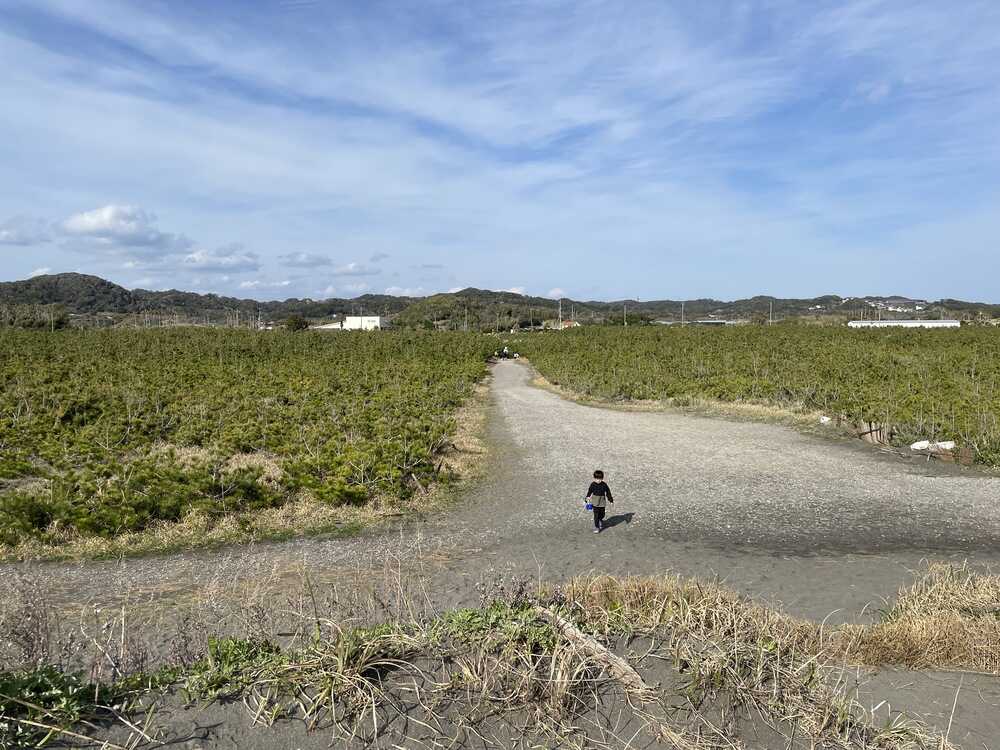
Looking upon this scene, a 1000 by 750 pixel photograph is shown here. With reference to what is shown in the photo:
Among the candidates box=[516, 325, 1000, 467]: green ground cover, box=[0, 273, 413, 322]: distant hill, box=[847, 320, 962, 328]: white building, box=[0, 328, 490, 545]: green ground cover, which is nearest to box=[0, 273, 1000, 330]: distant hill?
box=[0, 273, 413, 322]: distant hill

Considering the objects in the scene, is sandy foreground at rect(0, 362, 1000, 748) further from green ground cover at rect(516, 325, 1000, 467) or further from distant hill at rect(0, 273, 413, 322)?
distant hill at rect(0, 273, 413, 322)

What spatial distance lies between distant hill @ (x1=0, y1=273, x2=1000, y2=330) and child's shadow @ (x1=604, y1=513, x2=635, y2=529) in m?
79.2

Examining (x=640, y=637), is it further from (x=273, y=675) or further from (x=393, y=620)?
(x=273, y=675)

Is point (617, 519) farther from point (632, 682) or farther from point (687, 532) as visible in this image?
point (632, 682)

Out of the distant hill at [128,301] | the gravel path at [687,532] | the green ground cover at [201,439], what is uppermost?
the distant hill at [128,301]

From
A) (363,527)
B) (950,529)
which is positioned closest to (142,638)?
(363,527)

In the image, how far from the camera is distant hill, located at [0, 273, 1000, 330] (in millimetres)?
111438

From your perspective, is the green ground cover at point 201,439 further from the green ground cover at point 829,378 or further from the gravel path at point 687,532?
the green ground cover at point 829,378

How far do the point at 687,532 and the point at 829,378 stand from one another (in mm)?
17493

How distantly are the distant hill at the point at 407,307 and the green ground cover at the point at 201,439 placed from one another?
6668 cm

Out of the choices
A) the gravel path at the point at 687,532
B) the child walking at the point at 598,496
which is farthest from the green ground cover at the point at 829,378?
the child walking at the point at 598,496

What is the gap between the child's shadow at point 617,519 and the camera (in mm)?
9547

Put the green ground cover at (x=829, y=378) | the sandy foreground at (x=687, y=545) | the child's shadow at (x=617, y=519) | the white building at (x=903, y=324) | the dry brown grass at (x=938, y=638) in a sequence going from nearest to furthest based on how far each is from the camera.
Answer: the sandy foreground at (x=687, y=545) → the dry brown grass at (x=938, y=638) → the child's shadow at (x=617, y=519) → the green ground cover at (x=829, y=378) → the white building at (x=903, y=324)

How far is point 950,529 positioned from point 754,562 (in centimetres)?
358
